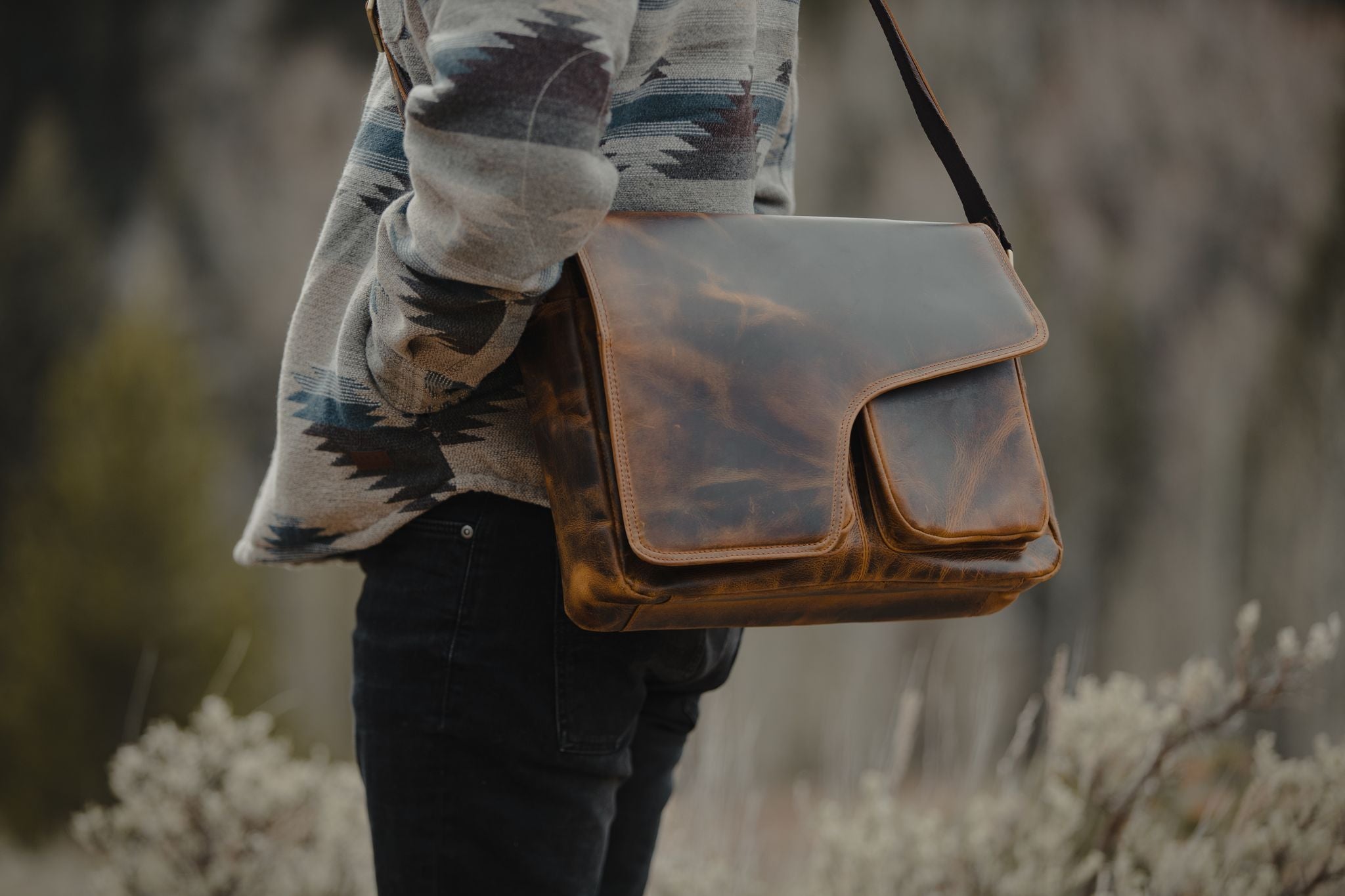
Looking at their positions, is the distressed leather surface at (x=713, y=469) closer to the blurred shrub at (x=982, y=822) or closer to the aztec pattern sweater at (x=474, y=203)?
the aztec pattern sweater at (x=474, y=203)

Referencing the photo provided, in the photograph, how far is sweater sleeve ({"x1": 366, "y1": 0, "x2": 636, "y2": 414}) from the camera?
1.83 feet

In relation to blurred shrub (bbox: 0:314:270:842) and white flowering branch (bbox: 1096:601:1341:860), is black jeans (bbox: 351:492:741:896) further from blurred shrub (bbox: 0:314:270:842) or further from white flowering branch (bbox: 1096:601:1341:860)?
blurred shrub (bbox: 0:314:270:842)

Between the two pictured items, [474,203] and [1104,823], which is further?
[1104,823]

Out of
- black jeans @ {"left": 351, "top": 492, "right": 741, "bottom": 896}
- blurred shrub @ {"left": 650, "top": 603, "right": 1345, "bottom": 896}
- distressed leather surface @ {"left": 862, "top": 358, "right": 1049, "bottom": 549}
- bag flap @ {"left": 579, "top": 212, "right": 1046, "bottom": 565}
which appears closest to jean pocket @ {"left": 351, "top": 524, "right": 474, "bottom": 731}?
black jeans @ {"left": 351, "top": 492, "right": 741, "bottom": 896}

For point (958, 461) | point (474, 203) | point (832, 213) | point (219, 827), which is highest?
point (474, 203)

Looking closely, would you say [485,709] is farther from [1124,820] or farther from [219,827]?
[1124,820]

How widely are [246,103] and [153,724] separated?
1.68 meters

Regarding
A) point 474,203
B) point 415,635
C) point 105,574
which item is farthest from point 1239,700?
point 105,574

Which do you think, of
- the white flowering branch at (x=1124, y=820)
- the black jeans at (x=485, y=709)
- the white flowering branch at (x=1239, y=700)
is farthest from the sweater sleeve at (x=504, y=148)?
the white flowering branch at (x=1239, y=700)

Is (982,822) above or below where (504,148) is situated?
below

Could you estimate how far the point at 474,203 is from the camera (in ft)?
1.86

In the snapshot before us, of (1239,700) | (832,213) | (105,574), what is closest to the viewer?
(1239,700)

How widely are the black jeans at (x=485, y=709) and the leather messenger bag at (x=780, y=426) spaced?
0.06 m

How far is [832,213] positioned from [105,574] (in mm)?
2263
